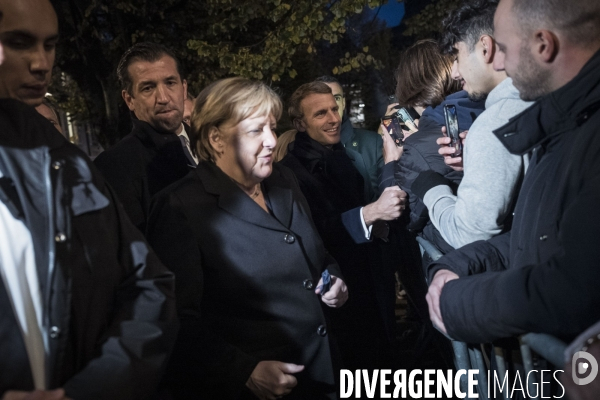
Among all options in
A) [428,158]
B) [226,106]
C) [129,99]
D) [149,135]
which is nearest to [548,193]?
[428,158]

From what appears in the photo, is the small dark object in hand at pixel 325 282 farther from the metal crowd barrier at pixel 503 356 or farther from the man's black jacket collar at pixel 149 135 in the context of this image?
the man's black jacket collar at pixel 149 135

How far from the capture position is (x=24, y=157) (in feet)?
5.04

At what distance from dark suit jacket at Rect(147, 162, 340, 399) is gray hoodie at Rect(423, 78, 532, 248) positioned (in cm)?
75

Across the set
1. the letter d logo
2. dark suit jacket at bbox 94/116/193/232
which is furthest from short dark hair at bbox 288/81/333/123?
the letter d logo

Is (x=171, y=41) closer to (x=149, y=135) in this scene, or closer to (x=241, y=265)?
(x=149, y=135)

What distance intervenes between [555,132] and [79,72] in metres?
12.5

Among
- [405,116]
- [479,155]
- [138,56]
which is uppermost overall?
[138,56]

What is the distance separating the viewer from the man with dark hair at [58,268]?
1484 mm

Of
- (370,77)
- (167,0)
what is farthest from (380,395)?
(370,77)

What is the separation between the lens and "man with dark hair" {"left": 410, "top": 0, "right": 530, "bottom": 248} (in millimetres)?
2252

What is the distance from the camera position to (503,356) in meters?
1.99

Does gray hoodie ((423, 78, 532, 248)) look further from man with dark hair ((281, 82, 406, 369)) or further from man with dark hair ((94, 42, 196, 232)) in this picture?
man with dark hair ((94, 42, 196, 232))

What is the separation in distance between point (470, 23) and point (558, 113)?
3.62ft

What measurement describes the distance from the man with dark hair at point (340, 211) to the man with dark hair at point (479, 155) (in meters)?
1.31
